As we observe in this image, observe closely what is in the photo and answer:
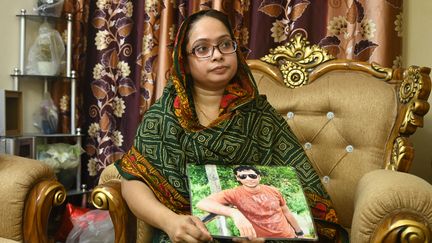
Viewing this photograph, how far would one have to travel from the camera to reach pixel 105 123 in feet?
7.50

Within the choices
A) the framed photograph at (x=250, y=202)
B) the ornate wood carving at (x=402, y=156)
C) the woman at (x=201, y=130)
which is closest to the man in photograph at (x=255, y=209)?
the framed photograph at (x=250, y=202)

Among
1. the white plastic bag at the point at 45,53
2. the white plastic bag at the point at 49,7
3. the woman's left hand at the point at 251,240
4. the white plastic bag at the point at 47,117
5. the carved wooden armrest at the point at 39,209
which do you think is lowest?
the carved wooden armrest at the point at 39,209

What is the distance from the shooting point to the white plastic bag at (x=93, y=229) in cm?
201

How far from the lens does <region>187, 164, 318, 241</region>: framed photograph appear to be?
1021 millimetres

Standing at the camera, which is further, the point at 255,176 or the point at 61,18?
the point at 61,18

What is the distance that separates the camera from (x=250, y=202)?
3.53 feet

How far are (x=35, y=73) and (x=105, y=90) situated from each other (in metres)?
0.33

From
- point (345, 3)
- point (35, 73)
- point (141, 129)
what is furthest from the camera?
point (35, 73)

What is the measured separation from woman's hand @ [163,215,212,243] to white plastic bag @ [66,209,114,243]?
3.41 ft

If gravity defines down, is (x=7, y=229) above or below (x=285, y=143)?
below

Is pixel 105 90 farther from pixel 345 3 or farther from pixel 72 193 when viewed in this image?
pixel 345 3

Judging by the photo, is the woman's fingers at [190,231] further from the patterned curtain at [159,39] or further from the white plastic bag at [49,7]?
the white plastic bag at [49,7]

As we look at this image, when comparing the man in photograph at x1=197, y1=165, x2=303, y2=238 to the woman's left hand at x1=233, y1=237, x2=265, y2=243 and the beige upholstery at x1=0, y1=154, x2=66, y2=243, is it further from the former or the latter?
the beige upholstery at x1=0, y1=154, x2=66, y2=243

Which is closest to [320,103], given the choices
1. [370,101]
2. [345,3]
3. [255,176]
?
[370,101]
